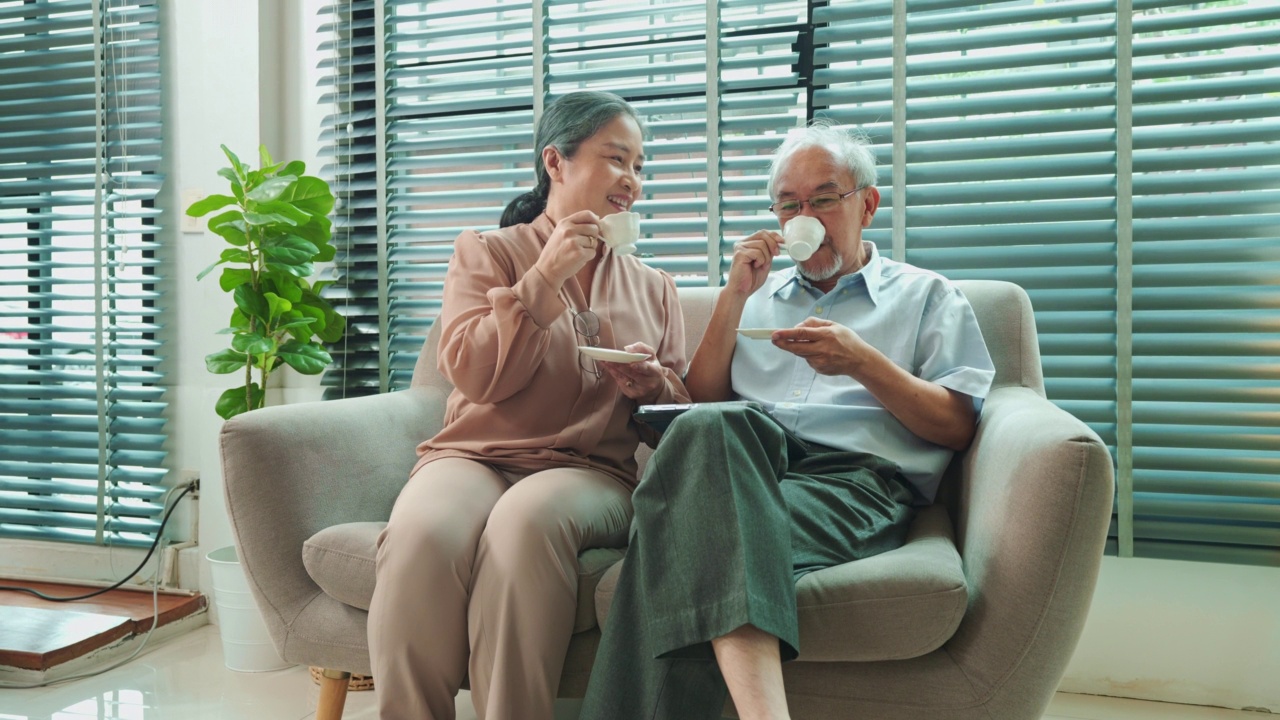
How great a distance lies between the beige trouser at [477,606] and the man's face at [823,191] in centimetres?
76

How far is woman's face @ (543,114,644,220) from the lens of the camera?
196 centimetres

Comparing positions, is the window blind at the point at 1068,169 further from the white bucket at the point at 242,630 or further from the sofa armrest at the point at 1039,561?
the white bucket at the point at 242,630

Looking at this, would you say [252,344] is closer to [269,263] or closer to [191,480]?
[269,263]

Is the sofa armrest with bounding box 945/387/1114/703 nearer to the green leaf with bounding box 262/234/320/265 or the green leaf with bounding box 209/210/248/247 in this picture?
the green leaf with bounding box 262/234/320/265

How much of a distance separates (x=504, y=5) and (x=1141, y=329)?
1.97 metres

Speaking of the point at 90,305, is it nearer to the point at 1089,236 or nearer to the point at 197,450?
the point at 197,450

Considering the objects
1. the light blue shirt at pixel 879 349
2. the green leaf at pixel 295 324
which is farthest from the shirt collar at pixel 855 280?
the green leaf at pixel 295 324

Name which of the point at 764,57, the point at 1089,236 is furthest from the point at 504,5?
the point at 1089,236

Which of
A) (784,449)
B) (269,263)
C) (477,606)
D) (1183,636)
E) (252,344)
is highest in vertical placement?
(269,263)

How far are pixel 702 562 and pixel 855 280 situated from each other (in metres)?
0.85

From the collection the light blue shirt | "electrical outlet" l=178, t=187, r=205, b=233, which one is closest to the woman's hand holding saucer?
the light blue shirt

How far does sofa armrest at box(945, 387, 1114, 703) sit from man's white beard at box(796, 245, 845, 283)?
2.05 ft

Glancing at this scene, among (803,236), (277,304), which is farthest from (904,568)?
(277,304)

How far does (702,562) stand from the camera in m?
1.30
